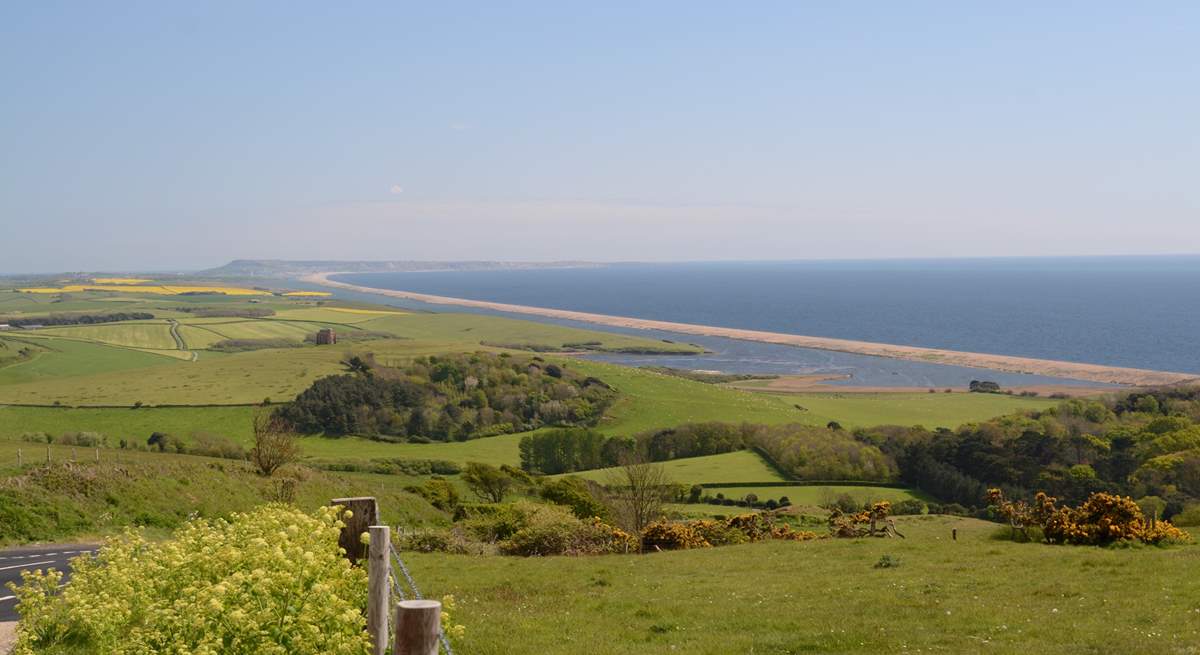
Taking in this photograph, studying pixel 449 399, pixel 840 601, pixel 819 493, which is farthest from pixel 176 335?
pixel 840 601

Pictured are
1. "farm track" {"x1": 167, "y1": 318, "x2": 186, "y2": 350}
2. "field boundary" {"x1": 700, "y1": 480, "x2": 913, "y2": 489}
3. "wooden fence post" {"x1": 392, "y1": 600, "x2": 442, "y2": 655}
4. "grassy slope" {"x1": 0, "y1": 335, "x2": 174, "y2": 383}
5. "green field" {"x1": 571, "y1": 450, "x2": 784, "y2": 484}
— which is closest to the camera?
"wooden fence post" {"x1": 392, "y1": 600, "x2": 442, "y2": 655}

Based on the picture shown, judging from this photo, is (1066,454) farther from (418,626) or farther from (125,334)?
(125,334)

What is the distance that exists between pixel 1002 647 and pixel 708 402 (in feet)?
319

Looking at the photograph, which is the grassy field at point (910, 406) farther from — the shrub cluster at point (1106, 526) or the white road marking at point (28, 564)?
the white road marking at point (28, 564)

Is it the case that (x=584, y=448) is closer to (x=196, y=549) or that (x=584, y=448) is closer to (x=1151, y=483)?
(x=1151, y=483)

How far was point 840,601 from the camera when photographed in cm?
1742

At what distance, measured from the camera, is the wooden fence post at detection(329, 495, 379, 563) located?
11.0m

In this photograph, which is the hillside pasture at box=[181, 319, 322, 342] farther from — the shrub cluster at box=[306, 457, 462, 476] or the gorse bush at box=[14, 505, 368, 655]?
the gorse bush at box=[14, 505, 368, 655]

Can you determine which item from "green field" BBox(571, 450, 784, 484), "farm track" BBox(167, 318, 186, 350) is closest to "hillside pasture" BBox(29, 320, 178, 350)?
"farm track" BBox(167, 318, 186, 350)

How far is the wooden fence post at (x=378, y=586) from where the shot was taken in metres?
8.15

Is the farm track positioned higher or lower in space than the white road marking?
lower

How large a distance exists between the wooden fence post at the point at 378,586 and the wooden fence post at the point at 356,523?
2621 millimetres

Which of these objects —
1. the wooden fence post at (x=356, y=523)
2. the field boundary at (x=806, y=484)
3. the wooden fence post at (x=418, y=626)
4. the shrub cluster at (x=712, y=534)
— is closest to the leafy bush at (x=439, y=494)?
the shrub cluster at (x=712, y=534)

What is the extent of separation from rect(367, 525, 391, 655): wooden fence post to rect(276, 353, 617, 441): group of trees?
9296cm
